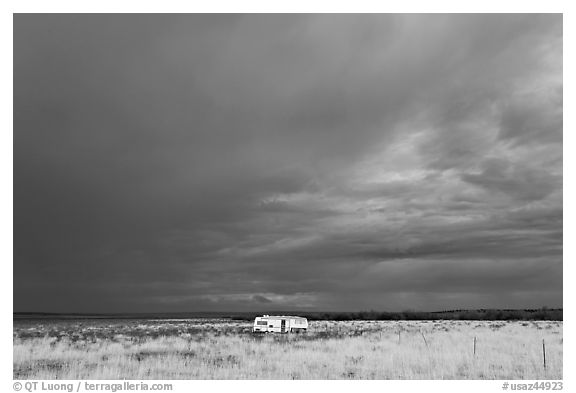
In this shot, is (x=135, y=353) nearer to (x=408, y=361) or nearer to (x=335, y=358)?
(x=335, y=358)

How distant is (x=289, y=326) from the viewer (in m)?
44.3

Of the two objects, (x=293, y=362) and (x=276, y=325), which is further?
(x=276, y=325)

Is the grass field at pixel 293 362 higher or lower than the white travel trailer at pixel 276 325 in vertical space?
higher

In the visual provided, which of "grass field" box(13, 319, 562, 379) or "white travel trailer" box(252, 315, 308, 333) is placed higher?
"grass field" box(13, 319, 562, 379)

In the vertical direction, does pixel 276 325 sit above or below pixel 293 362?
below

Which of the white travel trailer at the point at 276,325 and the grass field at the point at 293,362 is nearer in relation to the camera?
the grass field at the point at 293,362

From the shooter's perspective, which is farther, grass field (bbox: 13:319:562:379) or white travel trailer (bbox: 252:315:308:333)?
white travel trailer (bbox: 252:315:308:333)
